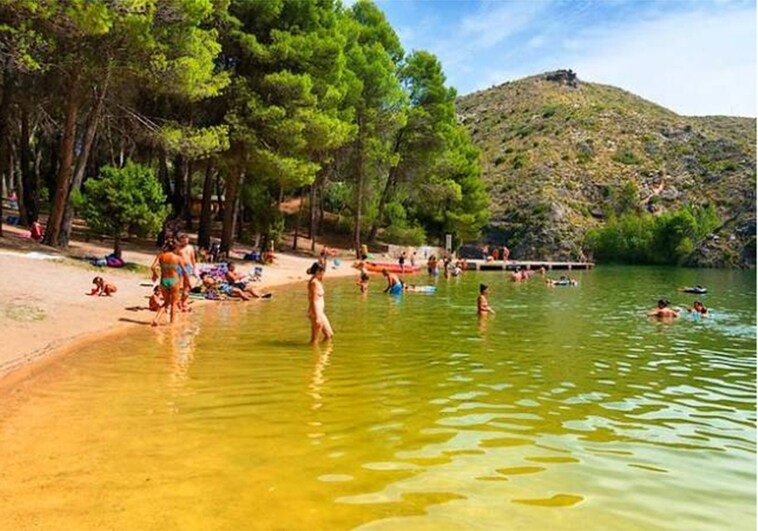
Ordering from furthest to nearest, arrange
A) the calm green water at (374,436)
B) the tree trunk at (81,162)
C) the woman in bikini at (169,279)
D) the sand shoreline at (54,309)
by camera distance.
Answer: the tree trunk at (81,162), the woman in bikini at (169,279), the sand shoreline at (54,309), the calm green water at (374,436)

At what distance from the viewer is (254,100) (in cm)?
3128

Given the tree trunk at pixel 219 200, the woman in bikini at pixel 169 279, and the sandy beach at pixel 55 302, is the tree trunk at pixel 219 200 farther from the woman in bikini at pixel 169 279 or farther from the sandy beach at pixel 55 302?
the woman in bikini at pixel 169 279

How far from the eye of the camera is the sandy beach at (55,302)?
10.5m

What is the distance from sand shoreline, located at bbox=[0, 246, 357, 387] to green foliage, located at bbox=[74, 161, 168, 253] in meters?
1.68

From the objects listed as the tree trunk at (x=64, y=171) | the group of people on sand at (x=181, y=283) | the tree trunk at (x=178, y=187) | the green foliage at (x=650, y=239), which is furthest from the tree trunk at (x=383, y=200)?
the green foliage at (x=650, y=239)

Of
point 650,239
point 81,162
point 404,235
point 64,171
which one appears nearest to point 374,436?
point 64,171

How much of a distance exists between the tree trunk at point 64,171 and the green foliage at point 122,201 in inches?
71.4

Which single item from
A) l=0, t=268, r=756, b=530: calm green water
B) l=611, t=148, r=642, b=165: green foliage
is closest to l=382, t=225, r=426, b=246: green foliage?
l=0, t=268, r=756, b=530: calm green water

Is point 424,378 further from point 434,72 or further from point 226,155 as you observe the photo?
point 434,72

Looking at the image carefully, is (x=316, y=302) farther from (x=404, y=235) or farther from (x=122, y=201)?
(x=404, y=235)

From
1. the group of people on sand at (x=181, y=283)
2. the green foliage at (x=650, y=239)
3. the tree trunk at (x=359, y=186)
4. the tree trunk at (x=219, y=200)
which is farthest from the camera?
the green foliage at (x=650, y=239)

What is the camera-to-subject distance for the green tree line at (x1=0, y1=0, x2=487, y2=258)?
22.8 m

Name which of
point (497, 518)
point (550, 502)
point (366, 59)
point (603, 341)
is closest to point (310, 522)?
point (497, 518)

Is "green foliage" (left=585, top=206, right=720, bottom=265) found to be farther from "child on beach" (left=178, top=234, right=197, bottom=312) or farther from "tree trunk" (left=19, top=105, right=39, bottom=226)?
"child on beach" (left=178, top=234, right=197, bottom=312)
